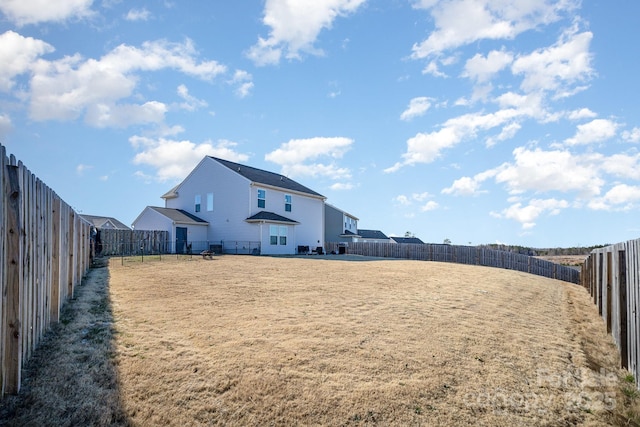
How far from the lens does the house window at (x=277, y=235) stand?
94.0ft

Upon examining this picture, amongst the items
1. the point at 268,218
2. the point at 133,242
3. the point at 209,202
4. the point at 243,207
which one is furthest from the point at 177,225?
the point at 268,218

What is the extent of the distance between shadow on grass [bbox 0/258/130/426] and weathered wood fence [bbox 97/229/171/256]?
1944 centimetres

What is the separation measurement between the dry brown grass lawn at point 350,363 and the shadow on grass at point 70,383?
8 centimetres

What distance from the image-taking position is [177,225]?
1104 inches

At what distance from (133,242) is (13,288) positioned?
2356cm

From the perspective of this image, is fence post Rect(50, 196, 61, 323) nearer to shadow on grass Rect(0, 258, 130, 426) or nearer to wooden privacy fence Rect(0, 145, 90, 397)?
wooden privacy fence Rect(0, 145, 90, 397)

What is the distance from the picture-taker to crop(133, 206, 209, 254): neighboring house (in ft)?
91.6

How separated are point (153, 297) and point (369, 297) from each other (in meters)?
5.00

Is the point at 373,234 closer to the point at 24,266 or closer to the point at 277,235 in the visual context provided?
the point at 277,235

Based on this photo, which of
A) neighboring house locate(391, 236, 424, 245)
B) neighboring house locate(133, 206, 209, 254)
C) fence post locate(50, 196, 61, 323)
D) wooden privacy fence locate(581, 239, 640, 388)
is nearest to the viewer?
wooden privacy fence locate(581, 239, 640, 388)

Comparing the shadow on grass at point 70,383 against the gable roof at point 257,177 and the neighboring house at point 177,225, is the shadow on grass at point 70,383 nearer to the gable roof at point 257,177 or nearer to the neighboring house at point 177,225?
the neighboring house at point 177,225

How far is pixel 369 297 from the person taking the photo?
9.64 m

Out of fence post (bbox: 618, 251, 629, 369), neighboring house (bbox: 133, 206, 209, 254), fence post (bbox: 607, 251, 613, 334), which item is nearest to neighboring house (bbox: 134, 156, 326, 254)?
neighboring house (bbox: 133, 206, 209, 254)

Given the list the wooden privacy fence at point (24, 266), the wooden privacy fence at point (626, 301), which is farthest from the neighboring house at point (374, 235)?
the wooden privacy fence at point (24, 266)
